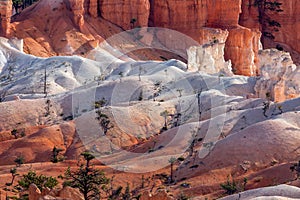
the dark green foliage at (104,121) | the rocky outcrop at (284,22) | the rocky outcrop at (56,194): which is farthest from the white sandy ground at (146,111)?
the rocky outcrop at (284,22)

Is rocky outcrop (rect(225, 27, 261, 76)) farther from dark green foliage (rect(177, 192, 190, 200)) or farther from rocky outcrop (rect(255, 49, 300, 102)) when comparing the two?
dark green foliage (rect(177, 192, 190, 200))

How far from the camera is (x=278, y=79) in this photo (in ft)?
295

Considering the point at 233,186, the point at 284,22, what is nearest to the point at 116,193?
the point at 233,186

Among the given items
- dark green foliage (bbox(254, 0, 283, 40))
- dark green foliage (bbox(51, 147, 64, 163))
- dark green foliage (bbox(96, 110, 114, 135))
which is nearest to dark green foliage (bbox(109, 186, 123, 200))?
dark green foliage (bbox(51, 147, 64, 163))

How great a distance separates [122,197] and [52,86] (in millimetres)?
37477

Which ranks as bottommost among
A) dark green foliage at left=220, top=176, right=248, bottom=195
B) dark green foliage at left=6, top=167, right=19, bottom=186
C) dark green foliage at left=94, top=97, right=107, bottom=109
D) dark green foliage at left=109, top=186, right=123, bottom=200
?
dark green foliage at left=6, top=167, right=19, bottom=186

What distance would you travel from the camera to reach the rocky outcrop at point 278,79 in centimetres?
8850

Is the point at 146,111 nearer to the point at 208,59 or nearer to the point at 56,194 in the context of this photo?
the point at 208,59

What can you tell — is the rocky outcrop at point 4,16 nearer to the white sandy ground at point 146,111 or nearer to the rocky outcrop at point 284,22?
the white sandy ground at point 146,111

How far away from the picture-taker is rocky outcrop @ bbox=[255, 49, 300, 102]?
8850 centimetres

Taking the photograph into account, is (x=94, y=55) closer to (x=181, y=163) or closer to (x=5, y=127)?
(x=5, y=127)

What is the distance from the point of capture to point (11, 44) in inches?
4515

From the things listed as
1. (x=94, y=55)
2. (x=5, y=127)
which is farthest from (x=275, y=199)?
(x=94, y=55)

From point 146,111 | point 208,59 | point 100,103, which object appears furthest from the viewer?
point 208,59
